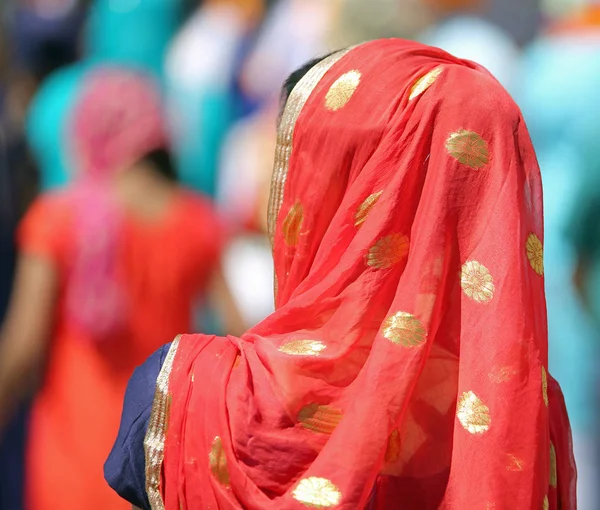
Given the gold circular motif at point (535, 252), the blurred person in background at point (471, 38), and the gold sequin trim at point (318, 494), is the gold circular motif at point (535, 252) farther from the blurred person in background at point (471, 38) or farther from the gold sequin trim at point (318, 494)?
the blurred person in background at point (471, 38)

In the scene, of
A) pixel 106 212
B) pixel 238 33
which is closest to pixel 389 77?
pixel 106 212

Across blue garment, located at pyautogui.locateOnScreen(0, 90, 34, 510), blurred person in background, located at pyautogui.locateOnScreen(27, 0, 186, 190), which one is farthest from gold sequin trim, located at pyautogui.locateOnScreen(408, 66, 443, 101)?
blurred person in background, located at pyautogui.locateOnScreen(27, 0, 186, 190)

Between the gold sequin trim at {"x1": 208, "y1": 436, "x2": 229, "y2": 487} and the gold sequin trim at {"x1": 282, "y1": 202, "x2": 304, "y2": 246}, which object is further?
the gold sequin trim at {"x1": 282, "y1": 202, "x2": 304, "y2": 246}

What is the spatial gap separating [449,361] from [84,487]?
1.52 meters

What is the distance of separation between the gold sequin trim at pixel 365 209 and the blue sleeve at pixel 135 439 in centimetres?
27

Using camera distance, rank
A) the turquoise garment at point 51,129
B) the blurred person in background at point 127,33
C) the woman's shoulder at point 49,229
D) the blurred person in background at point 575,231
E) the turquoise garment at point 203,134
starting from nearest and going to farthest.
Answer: the woman's shoulder at point 49,229, the blurred person in background at point 575,231, the turquoise garment at point 51,129, the turquoise garment at point 203,134, the blurred person in background at point 127,33

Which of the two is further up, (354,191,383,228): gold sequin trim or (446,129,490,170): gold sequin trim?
(446,129,490,170): gold sequin trim

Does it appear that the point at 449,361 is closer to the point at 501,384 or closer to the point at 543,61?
the point at 501,384

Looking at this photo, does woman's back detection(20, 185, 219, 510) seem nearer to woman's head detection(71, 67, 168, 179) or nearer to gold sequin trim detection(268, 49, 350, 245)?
woman's head detection(71, 67, 168, 179)

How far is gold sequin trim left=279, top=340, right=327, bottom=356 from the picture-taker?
1.28 m

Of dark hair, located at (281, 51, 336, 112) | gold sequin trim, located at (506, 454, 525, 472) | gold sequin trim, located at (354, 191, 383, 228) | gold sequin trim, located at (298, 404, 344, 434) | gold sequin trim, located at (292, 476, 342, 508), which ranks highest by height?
dark hair, located at (281, 51, 336, 112)

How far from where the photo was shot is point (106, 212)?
2643 millimetres

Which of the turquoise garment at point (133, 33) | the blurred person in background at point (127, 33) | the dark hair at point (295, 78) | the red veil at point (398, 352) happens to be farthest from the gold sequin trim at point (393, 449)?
the turquoise garment at point (133, 33)

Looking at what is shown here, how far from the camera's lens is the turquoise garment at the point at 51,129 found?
12.3 ft
